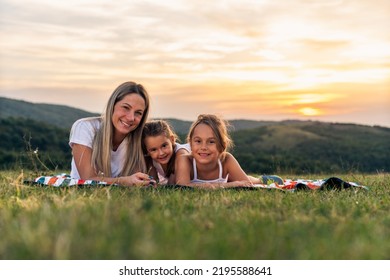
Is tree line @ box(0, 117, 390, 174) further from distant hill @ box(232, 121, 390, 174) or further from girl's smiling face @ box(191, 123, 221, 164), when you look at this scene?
girl's smiling face @ box(191, 123, 221, 164)

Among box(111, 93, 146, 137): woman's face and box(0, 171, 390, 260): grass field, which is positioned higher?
box(111, 93, 146, 137): woman's face

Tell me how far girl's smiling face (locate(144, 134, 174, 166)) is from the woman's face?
0.35 m

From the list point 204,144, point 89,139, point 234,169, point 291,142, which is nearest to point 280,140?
point 291,142

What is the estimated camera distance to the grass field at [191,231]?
2.72 m

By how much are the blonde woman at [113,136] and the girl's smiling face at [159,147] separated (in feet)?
0.53

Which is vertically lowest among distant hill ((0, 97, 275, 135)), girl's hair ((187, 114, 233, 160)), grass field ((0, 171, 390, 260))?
grass field ((0, 171, 390, 260))

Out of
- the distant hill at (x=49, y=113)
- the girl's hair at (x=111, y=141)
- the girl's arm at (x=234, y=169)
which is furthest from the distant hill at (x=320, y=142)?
the girl's hair at (x=111, y=141)

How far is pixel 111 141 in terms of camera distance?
7629mm

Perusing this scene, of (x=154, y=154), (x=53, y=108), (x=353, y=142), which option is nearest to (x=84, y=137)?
(x=154, y=154)

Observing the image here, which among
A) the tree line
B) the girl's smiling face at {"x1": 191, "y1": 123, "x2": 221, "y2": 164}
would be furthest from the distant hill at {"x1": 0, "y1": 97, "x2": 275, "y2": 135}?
the girl's smiling face at {"x1": 191, "y1": 123, "x2": 221, "y2": 164}

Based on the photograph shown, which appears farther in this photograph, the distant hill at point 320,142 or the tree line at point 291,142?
the distant hill at point 320,142

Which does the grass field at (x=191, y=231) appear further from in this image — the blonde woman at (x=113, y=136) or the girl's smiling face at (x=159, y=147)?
the girl's smiling face at (x=159, y=147)

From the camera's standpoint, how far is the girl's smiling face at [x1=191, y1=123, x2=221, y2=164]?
742cm
